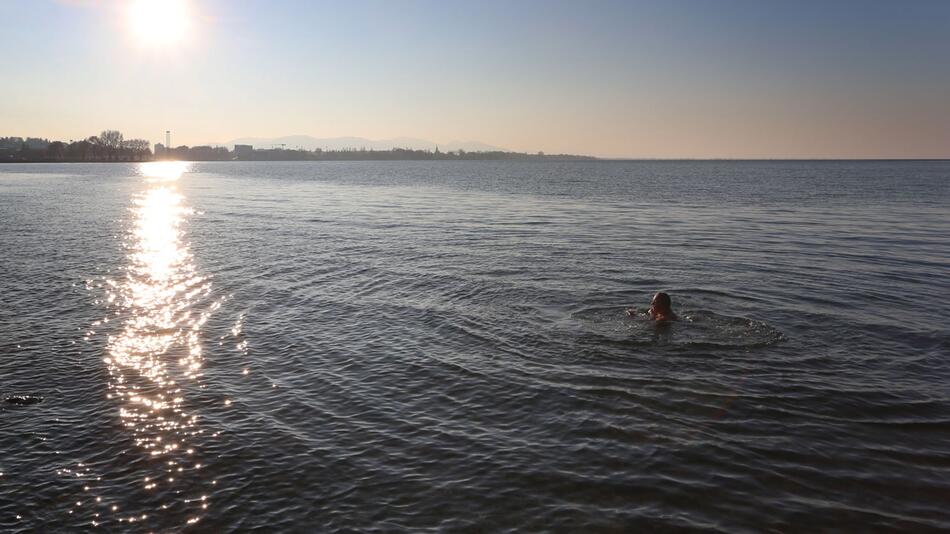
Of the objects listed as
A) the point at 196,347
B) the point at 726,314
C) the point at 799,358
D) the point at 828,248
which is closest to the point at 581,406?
the point at 799,358

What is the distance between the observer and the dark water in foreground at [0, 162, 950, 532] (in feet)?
32.0

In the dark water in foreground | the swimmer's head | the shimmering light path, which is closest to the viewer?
the dark water in foreground

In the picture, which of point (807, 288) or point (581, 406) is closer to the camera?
point (581, 406)

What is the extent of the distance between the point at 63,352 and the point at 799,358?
1976 centimetres

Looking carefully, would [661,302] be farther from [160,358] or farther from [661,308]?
[160,358]

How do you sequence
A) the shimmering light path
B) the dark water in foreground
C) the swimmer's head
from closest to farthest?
the dark water in foreground
the shimmering light path
the swimmer's head

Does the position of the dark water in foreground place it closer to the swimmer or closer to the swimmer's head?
the swimmer

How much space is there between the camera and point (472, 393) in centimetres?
1398

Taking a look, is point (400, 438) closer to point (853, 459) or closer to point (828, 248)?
point (853, 459)

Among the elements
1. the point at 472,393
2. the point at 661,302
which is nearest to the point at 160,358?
the point at 472,393

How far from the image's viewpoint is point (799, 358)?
1622cm

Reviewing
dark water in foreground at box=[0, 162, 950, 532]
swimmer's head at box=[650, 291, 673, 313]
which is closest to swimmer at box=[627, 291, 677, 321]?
swimmer's head at box=[650, 291, 673, 313]

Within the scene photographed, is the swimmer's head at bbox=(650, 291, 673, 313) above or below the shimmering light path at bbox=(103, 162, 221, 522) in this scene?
above

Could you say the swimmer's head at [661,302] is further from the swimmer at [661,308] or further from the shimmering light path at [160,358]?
the shimmering light path at [160,358]
